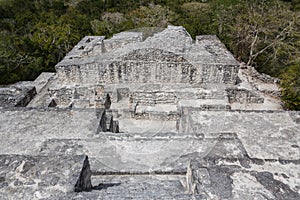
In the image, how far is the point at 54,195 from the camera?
107 inches

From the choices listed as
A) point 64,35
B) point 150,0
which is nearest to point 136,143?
point 64,35

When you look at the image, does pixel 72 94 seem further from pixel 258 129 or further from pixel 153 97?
pixel 258 129

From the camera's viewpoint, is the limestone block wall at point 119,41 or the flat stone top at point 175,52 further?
the limestone block wall at point 119,41

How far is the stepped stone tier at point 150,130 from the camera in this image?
9.74ft

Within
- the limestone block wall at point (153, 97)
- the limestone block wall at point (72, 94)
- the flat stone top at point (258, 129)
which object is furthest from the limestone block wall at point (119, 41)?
the flat stone top at point (258, 129)

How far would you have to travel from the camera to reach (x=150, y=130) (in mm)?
8266

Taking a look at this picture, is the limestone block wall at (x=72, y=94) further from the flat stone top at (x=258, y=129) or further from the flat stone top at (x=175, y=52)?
the flat stone top at (x=258, y=129)

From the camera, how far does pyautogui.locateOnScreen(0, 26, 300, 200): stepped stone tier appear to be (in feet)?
9.74

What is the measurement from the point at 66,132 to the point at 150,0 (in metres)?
26.9

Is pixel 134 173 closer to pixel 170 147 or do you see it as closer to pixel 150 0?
pixel 170 147

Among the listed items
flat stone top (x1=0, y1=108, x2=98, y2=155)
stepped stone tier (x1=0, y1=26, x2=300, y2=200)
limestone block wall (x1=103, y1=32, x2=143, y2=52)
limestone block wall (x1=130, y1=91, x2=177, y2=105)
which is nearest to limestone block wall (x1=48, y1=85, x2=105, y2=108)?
stepped stone tier (x1=0, y1=26, x2=300, y2=200)

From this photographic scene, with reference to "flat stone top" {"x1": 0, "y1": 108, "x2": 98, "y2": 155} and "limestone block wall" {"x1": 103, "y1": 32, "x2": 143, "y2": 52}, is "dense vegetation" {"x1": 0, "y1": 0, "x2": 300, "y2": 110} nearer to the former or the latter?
"limestone block wall" {"x1": 103, "y1": 32, "x2": 143, "y2": 52}

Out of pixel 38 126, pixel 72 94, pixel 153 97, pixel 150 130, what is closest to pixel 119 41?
pixel 72 94


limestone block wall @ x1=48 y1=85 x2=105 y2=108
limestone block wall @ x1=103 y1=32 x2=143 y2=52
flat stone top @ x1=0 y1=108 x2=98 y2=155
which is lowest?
limestone block wall @ x1=48 y1=85 x2=105 y2=108
